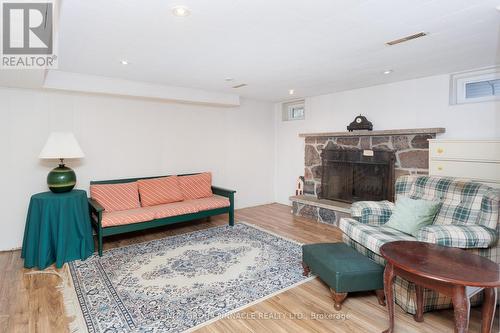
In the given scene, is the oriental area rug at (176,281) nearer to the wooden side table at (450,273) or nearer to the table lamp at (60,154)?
the table lamp at (60,154)

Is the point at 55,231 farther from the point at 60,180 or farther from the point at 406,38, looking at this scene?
the point at 406,38

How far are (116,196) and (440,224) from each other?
3.89 meters

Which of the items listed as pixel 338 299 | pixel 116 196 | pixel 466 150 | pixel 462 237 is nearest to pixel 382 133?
pixel 466 150

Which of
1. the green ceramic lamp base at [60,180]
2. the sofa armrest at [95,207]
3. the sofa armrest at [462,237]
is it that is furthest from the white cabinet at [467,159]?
the green ceramic lamp base at [60,180]

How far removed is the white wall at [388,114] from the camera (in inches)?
136

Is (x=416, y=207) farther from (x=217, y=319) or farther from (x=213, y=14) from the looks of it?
(x=213, y=14)

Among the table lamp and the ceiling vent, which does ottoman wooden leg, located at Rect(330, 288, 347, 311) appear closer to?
the ceiling vent

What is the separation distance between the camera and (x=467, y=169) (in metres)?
3.20

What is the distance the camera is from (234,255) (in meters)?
3.38

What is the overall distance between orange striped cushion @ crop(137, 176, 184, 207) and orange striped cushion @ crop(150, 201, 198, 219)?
16 cm

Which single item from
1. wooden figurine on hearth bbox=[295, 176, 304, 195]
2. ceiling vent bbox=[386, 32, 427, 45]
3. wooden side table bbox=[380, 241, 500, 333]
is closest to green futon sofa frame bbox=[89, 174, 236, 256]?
wooden figurine on hearth bbox=[295, 176, 304, 195]

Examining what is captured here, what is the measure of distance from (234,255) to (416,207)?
203 centimetres

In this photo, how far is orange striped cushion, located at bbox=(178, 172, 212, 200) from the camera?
15.4ft

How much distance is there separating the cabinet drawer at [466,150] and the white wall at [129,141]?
3.30m
